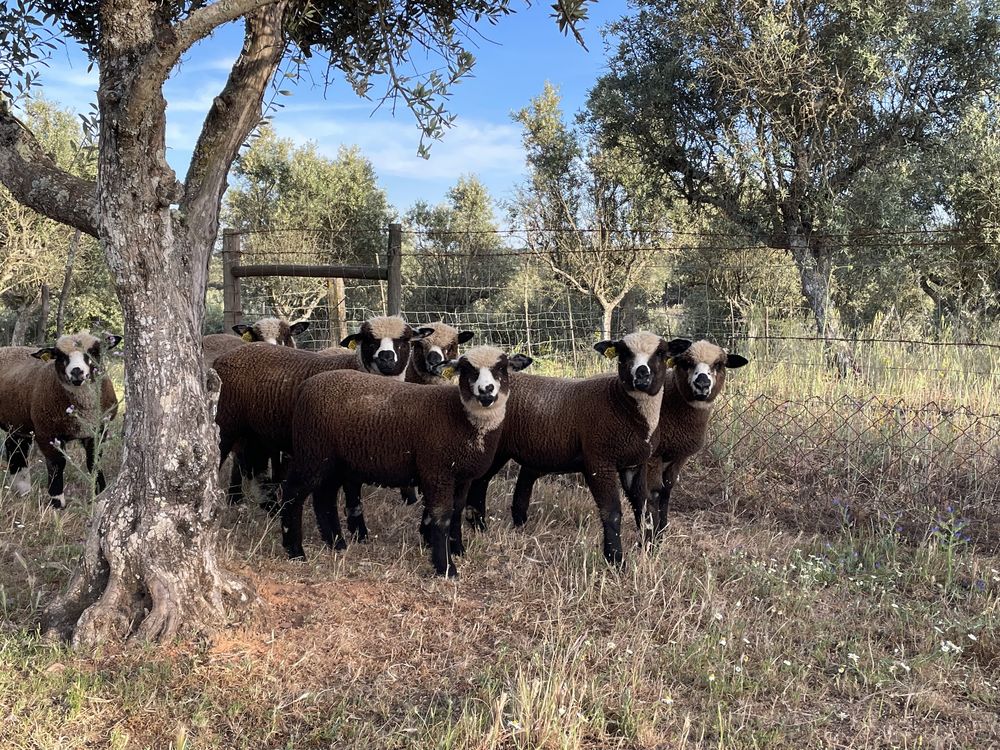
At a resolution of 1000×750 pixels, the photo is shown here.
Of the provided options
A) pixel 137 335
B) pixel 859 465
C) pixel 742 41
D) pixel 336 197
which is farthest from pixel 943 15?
pixel 336 197

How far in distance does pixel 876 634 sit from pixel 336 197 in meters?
25.9

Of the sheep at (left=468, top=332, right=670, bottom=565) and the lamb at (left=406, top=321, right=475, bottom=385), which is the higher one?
the lamb at (left=406, top=321, right=475, bottom=385)

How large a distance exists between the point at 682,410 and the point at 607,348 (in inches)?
32.2

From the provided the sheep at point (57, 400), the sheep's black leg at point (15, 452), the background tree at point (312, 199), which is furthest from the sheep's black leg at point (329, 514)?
the background tree at point (312, 199)

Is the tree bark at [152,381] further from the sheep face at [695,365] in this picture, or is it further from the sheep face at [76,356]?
the sheep face at [695,365]

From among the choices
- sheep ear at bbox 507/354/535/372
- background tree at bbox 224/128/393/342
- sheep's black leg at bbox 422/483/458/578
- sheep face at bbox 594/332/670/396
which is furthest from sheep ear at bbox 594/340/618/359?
background tree at bbox 224/128/393/342

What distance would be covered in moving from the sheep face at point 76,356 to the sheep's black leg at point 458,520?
3220 mm

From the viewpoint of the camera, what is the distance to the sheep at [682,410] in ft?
18.7

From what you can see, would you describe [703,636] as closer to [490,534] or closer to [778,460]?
[490,534]

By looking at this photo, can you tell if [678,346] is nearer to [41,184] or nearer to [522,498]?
[522,498]

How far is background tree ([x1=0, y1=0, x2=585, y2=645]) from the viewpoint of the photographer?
3.87 m

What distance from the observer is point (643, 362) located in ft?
16.9

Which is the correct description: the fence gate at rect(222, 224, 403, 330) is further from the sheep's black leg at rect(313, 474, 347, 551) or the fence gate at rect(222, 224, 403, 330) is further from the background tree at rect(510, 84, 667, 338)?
the background tree at rect(510, 84, 667, 338)

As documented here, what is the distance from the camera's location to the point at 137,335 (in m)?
4.02
